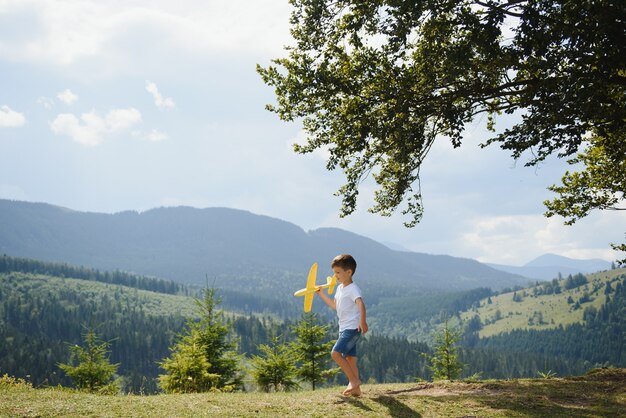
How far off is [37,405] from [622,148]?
20.4 m

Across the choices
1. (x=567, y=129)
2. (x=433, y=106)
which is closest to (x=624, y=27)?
(x=567, y=129)

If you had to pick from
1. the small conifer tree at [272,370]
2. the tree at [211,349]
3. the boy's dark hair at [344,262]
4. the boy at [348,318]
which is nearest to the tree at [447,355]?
the small conifer tree at [272,370]

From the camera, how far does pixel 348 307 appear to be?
1272cm

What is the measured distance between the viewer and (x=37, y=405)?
11.4 metres

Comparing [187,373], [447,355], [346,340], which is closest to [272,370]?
[187,373]

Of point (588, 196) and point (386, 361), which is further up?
point (588, 196)

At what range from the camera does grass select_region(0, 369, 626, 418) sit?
36.6ft

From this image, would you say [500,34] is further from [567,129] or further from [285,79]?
[285,79]

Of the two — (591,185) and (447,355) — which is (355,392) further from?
(447,355)

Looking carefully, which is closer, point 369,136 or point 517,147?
point 517,147

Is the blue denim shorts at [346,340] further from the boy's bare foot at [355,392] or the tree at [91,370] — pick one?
the tree at [91,370]

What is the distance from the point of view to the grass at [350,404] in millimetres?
11148

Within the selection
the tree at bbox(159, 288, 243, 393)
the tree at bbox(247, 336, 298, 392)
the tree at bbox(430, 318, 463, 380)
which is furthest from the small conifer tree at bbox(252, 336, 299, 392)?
the tree at bbox(430, 318, 463, 380)

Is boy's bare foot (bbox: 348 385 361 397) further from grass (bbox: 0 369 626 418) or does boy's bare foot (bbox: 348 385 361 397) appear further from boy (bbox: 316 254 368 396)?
grass (bbox: 0 369 626 418)
